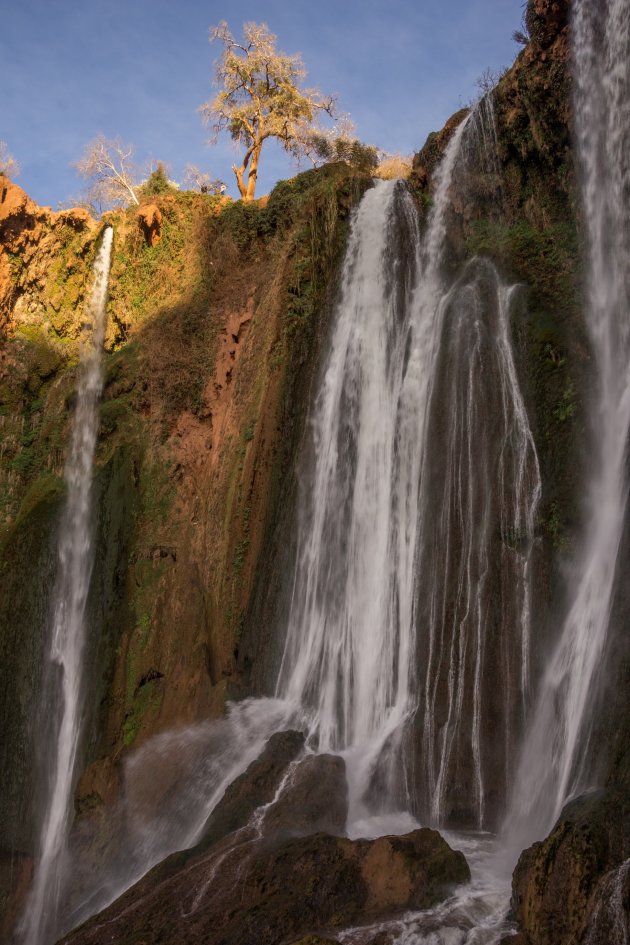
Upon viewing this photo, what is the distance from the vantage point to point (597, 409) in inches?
526

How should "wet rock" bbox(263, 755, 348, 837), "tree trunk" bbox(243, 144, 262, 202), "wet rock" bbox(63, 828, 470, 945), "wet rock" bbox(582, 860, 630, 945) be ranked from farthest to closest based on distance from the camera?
"tree trunk" bbox(243, 144, 262, 202), "wet rock" bbox(263, 755, 348, 837), "wet rock" bbox(63, 828, 470, 945), "wet rock" bbox(582, 860, 630, 945)

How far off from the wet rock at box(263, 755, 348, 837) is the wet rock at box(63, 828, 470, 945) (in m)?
1.02

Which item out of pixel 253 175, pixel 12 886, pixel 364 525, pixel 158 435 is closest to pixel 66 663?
pixel 12 886

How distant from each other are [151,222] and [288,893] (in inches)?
796

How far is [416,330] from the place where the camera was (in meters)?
17.1

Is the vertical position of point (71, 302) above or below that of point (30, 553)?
above

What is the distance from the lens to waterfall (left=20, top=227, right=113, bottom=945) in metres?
14.9

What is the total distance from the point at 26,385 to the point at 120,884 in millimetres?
15081

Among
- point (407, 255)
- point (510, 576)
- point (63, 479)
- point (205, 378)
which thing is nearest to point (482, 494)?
point (510, 576)

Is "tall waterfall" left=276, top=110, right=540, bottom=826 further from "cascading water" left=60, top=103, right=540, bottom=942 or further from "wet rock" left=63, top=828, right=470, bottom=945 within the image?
"wet rock" left=63, top=828, right=470, bottom=945

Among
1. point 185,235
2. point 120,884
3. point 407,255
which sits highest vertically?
point 185,235

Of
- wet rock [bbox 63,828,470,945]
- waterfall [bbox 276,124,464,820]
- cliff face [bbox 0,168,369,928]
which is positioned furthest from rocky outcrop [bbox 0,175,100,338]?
wet rock [bbox 63,828,470,945]

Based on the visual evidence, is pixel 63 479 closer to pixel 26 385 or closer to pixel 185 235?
pixel 26 385

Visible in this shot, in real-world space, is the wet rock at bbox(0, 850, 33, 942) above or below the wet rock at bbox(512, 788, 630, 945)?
below
